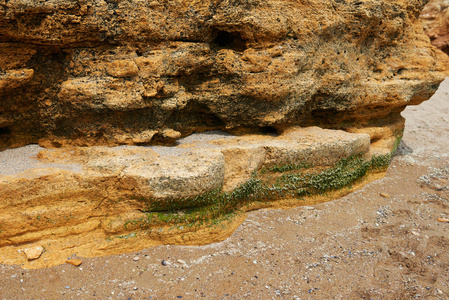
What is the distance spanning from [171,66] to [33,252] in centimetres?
254

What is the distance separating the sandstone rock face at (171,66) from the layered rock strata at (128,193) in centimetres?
38

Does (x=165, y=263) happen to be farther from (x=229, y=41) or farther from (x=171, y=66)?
(x=229, y=41)

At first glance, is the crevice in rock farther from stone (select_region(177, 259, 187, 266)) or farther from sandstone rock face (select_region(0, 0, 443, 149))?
stone (select_region(177, 259, 187, 266))

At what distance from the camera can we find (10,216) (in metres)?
3.54

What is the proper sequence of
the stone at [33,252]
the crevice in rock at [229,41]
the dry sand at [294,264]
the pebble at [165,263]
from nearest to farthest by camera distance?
1. the dry sand at [294,264]
2. the stone at [33,252]
3. the pebble at [165,263]
4. the crevice in rock at [229,41]

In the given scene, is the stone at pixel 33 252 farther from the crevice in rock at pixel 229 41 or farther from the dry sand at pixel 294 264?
the crevice in rock at pixel 229 41

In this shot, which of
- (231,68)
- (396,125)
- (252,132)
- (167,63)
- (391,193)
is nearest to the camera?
(167,63)

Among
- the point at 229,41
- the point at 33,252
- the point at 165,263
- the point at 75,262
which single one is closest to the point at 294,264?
the point at 165,263

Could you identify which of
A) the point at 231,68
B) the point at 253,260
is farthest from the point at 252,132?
the point at 253,260

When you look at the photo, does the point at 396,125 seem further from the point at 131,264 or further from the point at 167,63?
the point at 131,264

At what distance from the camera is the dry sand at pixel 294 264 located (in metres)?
3.43

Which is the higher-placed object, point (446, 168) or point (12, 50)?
point (12, 50)

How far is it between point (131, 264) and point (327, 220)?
103 inches

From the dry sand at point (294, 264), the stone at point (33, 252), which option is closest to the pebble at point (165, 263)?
the dry sand at point (294, 264)
